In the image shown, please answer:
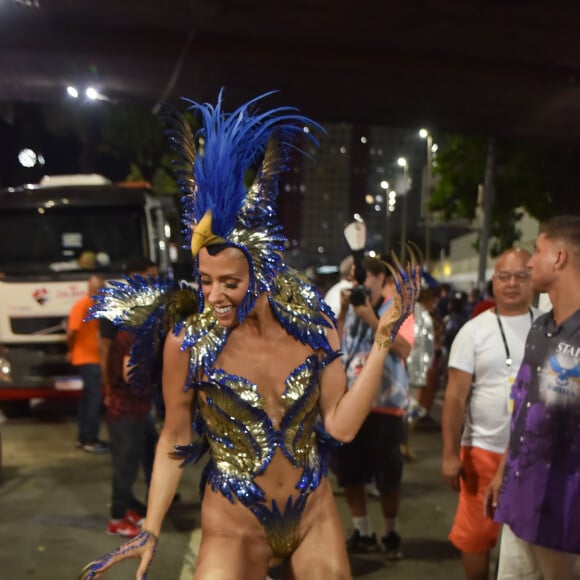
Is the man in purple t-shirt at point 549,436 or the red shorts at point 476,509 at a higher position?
the man in purple t-shirt at point 549,436

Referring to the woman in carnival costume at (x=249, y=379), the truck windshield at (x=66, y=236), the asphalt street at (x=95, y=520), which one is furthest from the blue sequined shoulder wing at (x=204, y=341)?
the truck windshield at (x=66, y=236)

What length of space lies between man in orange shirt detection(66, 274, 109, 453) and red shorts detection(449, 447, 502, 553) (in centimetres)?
582

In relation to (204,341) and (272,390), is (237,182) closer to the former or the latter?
(204,341)

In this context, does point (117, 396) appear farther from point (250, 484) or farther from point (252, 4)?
point (252, 4)

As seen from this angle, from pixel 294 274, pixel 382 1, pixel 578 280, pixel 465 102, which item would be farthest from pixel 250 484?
pixel 465 102

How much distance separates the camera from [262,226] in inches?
120

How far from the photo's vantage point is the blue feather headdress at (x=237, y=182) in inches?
115

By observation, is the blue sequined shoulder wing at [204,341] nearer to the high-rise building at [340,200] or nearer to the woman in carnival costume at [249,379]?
the woman in carnival costume at [249,379]

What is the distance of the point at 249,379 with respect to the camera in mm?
3039

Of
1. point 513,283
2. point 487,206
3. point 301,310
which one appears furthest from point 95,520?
point 487,206

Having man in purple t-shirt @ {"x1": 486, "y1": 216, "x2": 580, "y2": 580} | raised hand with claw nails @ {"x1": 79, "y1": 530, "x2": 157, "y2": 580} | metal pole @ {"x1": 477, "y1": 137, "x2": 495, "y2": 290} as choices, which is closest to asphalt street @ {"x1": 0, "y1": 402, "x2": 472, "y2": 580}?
man in purple t-shirt @ {"x1": 486, "y1": 216, "x2": 580, "y2": 580}

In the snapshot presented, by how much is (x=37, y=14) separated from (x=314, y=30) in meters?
3.63

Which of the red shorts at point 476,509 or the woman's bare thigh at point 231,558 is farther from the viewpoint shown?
the red shorts at point 476,509

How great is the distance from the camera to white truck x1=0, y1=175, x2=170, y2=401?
11867 millimetres
